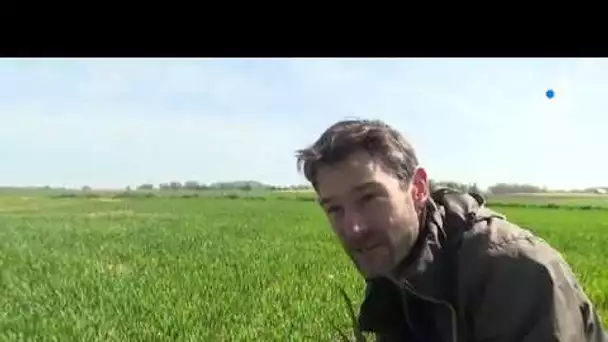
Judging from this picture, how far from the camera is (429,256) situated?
1.17 metres

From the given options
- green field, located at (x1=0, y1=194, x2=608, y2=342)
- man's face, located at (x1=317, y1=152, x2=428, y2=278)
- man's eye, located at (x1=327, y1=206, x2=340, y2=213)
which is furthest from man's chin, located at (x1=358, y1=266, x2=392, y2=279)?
green field, located at (x1=0, y1=194, x2=608, y2=342)

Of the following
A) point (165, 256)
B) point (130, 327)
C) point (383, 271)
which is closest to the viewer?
point (383, 271)

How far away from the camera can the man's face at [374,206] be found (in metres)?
1.23

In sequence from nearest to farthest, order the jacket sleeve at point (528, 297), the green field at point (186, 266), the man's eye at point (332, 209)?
the jacket sleeve at point (528, 297)
the man's eye at point (332, 209)
the green field at point (186, 266)

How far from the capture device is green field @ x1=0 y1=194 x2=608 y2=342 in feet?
5.58

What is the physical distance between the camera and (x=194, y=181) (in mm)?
1767

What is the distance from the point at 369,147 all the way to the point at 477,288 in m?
0.27

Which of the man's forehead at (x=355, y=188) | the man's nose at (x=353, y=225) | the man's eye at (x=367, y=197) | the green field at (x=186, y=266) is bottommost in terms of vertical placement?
the green field at (x=186, y=266)

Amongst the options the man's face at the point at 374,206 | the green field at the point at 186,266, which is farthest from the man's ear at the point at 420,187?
the green field at the point at 186,266

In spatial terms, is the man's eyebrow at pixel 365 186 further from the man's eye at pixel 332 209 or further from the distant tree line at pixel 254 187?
the distant tree line at pixel 254 187

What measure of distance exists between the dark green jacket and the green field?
496 mm
